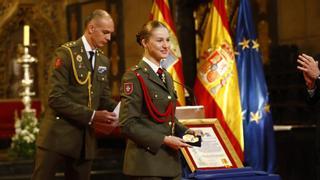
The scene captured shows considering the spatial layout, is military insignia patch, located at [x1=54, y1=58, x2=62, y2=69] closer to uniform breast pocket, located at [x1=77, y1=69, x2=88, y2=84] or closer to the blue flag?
uniform breast pocket, located at [x1=77, y1=69, x2=88, y2=84]

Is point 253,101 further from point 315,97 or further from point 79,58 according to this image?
point 79,58

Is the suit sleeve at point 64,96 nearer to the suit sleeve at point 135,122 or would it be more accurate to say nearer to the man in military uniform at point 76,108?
the man in military uniform at point 76,108

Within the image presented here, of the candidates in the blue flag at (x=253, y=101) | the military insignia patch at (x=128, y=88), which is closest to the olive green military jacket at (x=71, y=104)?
the military insignia patch at (x=128, y=88)

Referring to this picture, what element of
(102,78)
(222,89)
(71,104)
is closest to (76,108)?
(71,104)

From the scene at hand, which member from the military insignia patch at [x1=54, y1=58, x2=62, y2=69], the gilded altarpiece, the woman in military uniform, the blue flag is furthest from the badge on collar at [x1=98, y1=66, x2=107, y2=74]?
the gilded altarpiece

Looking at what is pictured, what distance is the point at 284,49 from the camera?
22.1 ft

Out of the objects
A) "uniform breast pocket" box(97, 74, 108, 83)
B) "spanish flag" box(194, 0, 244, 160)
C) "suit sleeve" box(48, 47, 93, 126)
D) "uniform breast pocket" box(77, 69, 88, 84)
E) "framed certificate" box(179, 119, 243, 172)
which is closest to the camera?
"suit sleeve" box(48, 47, 93, 126)

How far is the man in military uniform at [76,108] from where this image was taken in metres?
3.82

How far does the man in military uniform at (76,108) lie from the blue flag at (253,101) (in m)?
2.14

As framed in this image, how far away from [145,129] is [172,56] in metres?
2.72

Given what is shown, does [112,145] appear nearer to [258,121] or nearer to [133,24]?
[133,24]

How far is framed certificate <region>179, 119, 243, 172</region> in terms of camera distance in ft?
14.1

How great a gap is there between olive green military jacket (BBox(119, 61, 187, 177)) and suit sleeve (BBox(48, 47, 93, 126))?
1.76 ft

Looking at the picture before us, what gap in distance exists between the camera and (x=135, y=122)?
328 centimetres
